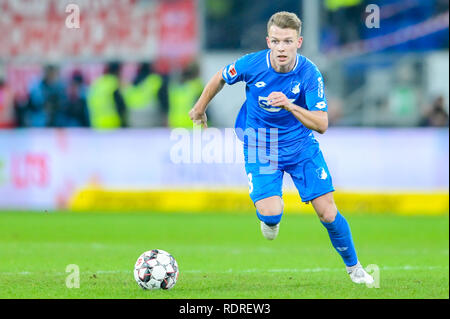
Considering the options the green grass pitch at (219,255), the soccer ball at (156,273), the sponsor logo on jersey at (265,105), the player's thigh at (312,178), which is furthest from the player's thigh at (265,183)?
the soccer ball at (156,273)

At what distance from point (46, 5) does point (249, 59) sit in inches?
474

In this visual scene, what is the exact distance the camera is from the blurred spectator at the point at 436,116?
54.7 feet

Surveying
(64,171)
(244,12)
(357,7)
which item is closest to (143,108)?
(64,171)

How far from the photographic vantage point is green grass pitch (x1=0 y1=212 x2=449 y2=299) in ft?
25.8

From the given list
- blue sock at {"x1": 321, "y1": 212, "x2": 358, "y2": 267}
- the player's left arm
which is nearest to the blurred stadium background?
blue sock at {"x1": 321, "y1": 212, "x2": 358, "y2": 267}

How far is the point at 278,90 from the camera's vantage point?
8.15 m

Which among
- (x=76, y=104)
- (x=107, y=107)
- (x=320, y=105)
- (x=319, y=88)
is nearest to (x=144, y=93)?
(x=107, y=107)

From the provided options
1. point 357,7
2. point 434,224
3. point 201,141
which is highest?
point 357,7

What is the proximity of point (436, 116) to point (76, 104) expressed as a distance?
21.7ft

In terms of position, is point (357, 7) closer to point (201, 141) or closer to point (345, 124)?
point (345, 124)

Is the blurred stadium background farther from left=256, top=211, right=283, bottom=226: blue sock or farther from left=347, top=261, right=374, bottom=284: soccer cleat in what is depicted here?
left=347, top=261, right=374, bottom=284: soccer cleat

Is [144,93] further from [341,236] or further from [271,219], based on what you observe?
[341,236]

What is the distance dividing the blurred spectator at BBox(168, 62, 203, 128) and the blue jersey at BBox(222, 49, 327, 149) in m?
9.05

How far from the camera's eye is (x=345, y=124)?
1753 centimetres
